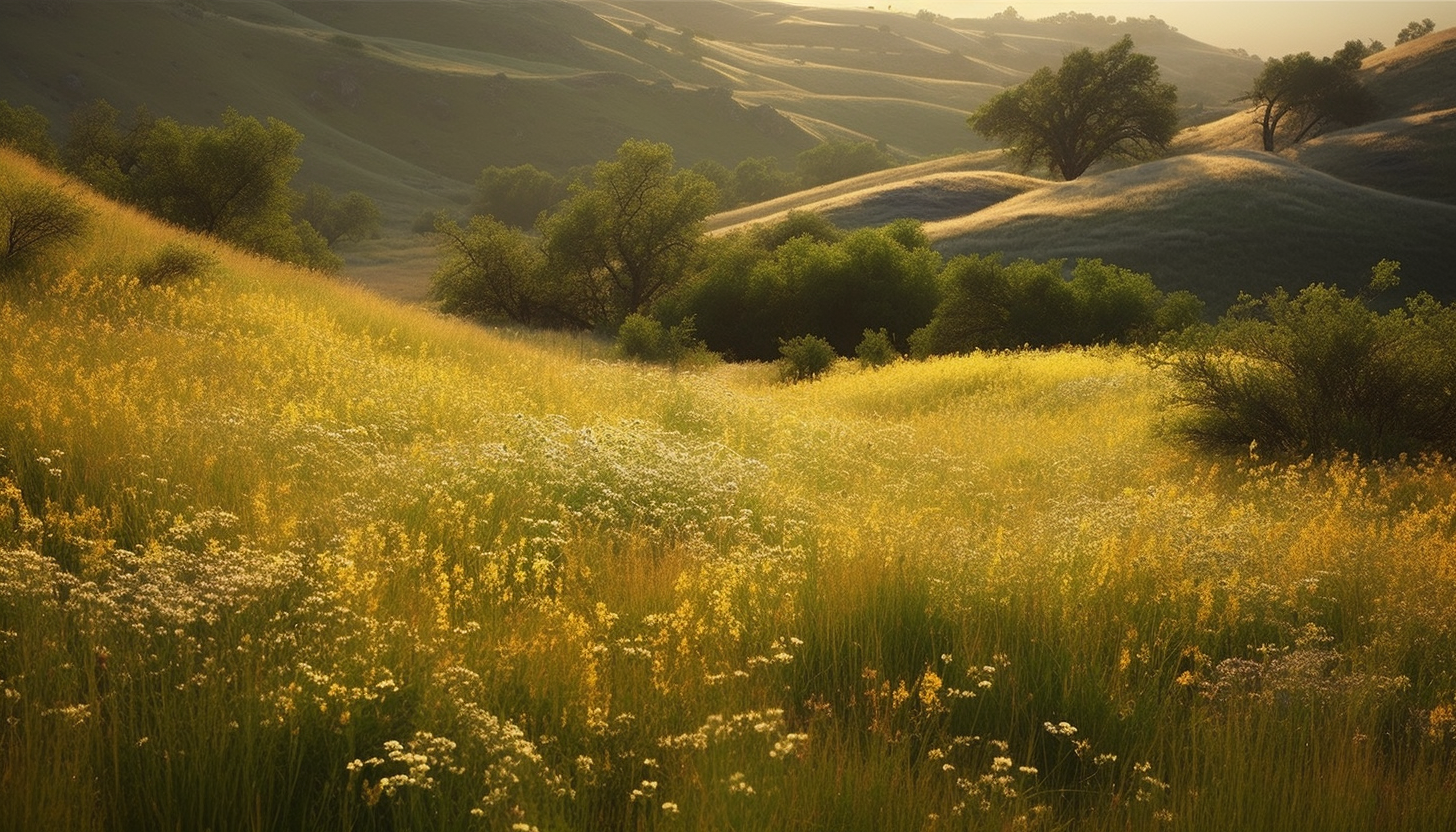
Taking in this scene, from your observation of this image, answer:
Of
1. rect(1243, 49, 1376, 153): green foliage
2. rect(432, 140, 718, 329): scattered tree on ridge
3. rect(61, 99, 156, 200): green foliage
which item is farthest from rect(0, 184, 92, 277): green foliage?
rect(1243, 49, 1376, 153): green foliage

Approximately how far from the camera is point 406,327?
16.2 m

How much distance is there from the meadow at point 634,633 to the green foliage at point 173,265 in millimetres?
4628

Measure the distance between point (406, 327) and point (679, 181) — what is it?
62.7 feet

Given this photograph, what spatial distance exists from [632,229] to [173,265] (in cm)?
1942

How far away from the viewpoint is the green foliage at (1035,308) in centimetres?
2575

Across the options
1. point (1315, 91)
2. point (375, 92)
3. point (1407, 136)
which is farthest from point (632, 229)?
point (375, 92)

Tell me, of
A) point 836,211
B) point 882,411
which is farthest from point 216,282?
point 836,211

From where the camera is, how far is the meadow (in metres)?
3.50

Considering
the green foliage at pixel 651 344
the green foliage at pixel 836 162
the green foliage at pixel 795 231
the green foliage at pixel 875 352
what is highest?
the green foliage at pixel 836 162

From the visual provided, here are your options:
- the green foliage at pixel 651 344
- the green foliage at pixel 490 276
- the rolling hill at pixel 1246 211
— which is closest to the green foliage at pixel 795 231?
the rolling hill at pixel 1246 211

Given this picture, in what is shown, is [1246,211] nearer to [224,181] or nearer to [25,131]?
[224,181]

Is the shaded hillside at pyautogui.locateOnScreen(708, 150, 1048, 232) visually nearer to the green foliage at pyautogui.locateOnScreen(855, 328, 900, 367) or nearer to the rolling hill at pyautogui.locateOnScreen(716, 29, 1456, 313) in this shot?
the rolling hill at pyautogui.locateOnScreen(716, 29, 1456, 313)

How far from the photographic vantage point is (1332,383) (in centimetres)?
1132

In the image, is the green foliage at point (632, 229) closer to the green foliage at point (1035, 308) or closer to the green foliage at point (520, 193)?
the green foliage at point (1035, 308)
